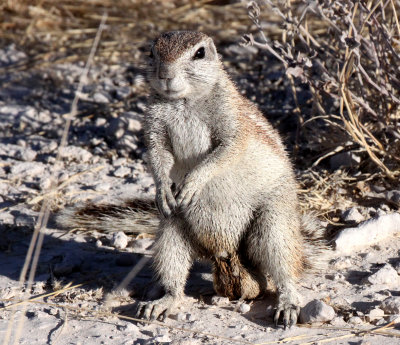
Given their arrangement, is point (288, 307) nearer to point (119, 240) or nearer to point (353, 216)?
point (353, 216)

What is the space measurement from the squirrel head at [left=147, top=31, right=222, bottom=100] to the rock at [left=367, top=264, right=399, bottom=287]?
1.31 meters

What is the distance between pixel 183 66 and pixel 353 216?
1.67 meters

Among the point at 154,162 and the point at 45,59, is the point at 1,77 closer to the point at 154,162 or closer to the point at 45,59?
the point at 45,59

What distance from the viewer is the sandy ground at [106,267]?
10.8ft

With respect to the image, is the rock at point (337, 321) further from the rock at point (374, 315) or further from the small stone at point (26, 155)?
the small stone at point (26, 155)

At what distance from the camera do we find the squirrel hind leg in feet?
11.9

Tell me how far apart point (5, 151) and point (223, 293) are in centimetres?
277

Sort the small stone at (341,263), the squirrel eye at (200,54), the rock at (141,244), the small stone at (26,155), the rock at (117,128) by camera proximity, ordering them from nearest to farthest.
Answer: the squirrel eye at (200,54) < the small stone at (341,263) < the rock at (141,244) < the small stone at (26,155) < the rock at (117,128)

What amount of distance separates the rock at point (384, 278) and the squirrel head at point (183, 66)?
1310 millimetres

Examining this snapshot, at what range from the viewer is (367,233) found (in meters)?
4.14

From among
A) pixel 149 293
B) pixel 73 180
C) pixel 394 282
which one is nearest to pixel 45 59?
pixel 73 180

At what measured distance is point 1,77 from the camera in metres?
6.94

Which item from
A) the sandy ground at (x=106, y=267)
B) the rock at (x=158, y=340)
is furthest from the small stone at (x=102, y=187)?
the rock at (x=158, y=340)

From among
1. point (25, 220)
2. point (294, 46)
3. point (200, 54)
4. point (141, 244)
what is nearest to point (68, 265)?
point (141, 244)
